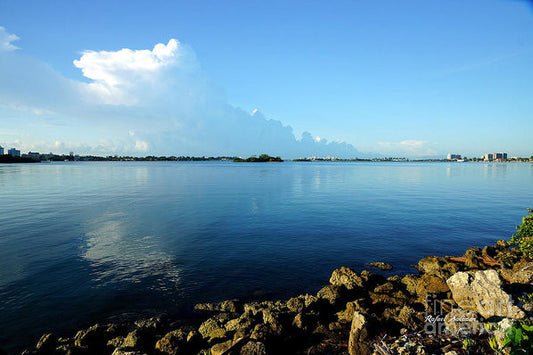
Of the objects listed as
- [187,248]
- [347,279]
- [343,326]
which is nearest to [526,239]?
[347,279]

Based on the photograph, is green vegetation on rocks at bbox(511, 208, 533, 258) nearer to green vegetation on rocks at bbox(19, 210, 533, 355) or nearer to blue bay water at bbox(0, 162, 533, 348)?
green vegetation on rocks at bbox(19, 210, 533, 355)

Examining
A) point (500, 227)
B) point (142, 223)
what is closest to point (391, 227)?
point (500, 227)

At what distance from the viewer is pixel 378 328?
10.4 meters

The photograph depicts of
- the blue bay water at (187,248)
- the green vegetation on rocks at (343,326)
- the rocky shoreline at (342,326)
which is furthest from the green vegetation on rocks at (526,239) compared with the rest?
the blue bay water at (187,248)

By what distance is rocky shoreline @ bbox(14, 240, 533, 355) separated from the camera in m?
9.41

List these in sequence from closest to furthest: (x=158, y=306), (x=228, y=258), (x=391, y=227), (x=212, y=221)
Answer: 1. (x=158, y=306)
2. (x=228, y=258)
3. (x=391, y=227)
4. (x=212, y=221)

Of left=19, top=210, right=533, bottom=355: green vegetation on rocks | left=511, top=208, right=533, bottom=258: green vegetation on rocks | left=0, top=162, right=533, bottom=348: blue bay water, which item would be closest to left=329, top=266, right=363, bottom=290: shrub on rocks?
left=19, top=210, right=533, bottom=355: green vegetation on rocks

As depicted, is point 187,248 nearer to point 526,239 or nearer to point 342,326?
point 342,326

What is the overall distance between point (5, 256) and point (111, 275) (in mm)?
10336

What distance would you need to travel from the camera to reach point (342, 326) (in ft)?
37.7

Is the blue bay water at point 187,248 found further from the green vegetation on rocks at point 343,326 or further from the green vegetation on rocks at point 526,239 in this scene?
the green vegetation on rocks at point 526,239

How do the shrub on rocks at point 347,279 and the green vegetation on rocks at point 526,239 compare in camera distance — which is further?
the green vegetation on rocks at point 526,239

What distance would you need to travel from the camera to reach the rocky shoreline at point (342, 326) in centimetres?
941

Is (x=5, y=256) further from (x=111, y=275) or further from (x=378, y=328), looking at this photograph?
(x=378, y=328)
